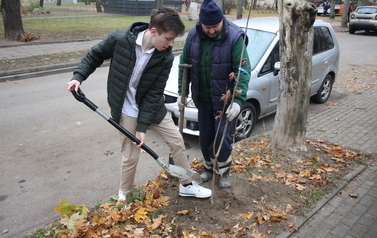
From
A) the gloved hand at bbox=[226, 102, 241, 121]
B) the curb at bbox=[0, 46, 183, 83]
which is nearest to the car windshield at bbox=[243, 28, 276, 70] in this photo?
the gloved hand at bbox=[226, 102, 241, 121]

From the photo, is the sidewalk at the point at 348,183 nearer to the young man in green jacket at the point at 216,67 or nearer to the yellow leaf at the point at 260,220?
the yellow leaf at the point at 260,220

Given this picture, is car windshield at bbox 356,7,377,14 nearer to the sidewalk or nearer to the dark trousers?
the sidewalk

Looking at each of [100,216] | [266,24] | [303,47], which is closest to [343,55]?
[266,24]

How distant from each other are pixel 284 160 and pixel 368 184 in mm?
993

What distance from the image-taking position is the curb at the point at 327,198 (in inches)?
125

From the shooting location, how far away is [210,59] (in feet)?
10.7

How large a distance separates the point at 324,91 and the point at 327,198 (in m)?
4.90

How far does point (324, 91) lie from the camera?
808cm

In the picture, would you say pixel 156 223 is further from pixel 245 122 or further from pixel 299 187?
pixel 245 122

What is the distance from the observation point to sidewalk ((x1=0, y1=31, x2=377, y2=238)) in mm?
3277

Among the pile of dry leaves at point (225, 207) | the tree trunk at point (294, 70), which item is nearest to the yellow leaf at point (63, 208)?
the pile of dry leaves at point (225, 207)

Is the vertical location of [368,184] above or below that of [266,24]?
below

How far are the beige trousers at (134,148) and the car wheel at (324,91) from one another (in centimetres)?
545

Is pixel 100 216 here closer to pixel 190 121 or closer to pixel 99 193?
pixel 99 193
